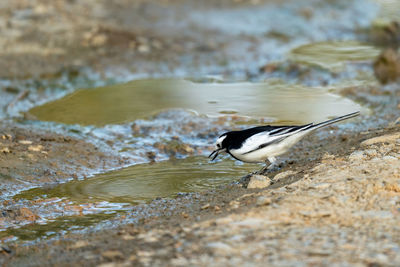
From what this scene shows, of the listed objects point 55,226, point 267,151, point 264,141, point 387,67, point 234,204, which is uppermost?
point 387,67

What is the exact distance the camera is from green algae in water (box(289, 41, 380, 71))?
10.4 meters

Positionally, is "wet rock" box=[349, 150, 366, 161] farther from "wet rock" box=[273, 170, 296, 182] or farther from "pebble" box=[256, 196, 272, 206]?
"pebble" box=[256, 196, 272, 206]

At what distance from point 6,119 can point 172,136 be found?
210cm

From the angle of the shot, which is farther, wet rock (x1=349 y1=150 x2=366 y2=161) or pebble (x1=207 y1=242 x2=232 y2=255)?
wet rock (x1=349 y1=150 x2=366 y2=161)

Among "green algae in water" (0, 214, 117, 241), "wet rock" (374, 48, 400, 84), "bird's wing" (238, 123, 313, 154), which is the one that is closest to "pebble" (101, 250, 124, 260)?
"green algae in water" (0, 214, 117, 241)

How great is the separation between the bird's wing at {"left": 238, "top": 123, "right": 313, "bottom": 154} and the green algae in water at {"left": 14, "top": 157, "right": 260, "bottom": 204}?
1.47 ft

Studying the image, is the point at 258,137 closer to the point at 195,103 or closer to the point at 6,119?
the point at 195,103

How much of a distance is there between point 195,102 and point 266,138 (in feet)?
9.92

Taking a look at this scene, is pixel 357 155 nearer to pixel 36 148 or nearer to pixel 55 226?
pixel 55 226

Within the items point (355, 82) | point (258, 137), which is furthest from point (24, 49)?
point (258, 137)

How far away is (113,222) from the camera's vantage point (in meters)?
4.82

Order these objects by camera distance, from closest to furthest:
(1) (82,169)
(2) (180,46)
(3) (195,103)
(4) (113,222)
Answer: (4) (113,222) < (1) (82,169) < (3) (195,103) < (2) (180,46)

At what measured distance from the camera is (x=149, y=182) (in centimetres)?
592

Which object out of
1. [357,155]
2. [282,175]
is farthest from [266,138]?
[357,155]
